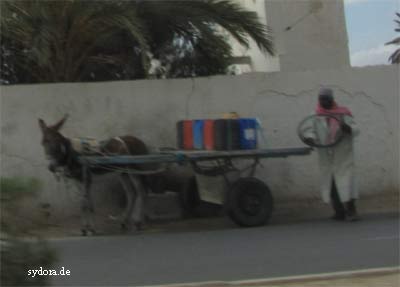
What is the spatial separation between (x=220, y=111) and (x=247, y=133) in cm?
159

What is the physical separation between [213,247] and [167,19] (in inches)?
209

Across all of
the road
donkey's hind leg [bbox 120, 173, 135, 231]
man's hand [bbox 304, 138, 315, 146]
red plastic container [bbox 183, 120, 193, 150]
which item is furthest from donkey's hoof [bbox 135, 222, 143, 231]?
man's hand [bbox 304, 138, 315, 146]

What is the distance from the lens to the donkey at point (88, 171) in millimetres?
9594

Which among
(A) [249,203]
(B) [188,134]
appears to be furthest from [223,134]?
(A) [249,203]

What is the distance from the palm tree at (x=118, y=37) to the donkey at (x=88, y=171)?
5.51 ft

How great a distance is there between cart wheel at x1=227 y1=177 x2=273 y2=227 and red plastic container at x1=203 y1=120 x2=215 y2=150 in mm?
666

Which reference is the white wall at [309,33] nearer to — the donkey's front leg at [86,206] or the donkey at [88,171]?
the donkey at [88,171]

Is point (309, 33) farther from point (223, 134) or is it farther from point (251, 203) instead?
point (251, 203)

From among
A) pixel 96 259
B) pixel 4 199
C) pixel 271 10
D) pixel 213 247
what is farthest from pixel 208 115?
pixel 4 199

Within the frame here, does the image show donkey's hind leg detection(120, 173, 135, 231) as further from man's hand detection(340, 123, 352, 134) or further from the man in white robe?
man's hand detection(340, 123, 352, 134)

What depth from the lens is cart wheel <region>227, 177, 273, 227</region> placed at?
9.81 metres

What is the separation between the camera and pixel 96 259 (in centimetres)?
766

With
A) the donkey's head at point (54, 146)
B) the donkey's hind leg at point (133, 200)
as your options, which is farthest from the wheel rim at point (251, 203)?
the donkey's head at point (54, 146)

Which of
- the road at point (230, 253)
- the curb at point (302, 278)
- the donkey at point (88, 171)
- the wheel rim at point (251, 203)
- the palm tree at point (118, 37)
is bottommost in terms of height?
the curb at point (302, 278)
